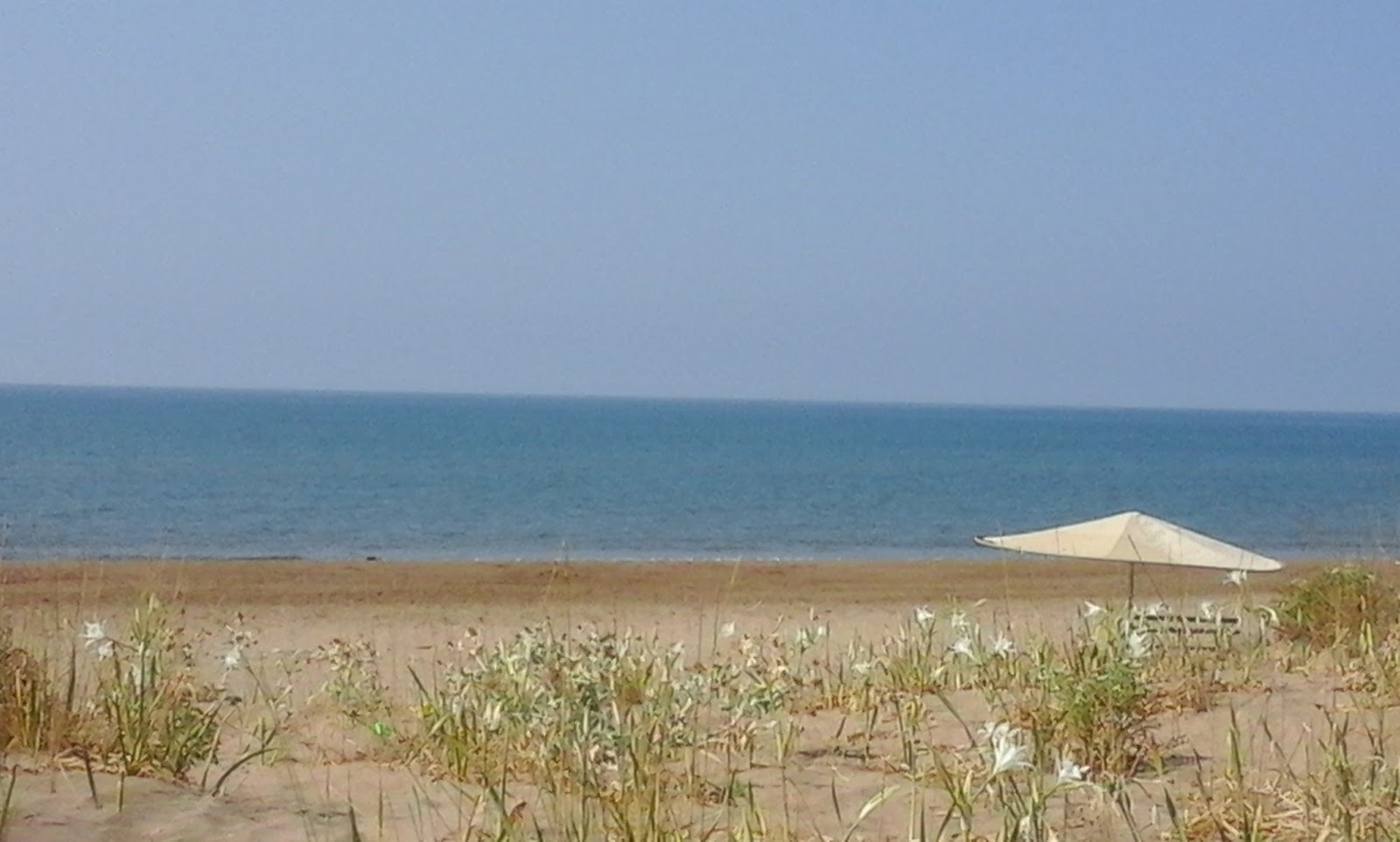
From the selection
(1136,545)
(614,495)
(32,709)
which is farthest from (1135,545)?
(614,495)

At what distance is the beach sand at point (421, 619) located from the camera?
510 cm

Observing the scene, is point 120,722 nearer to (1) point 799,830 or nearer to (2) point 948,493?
(1) point 799,830

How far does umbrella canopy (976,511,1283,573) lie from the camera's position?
11.0 meters

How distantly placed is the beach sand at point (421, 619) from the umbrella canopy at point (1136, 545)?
31cm

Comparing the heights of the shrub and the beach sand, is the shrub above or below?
above

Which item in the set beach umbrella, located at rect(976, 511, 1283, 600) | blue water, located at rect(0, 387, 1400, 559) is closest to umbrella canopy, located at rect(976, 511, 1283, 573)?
beach umbrella, located at rect(976, 511, 1283, 600)

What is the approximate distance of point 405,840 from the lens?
193 inches

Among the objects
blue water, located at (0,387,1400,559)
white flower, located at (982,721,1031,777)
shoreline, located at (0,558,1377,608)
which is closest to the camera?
white flower, located at (982,721,1031,777)

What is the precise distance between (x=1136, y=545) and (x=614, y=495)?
122 feet

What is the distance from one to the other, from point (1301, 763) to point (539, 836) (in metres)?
3.20

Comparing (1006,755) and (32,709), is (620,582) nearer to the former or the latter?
(32,709)

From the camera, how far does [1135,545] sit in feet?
36.1

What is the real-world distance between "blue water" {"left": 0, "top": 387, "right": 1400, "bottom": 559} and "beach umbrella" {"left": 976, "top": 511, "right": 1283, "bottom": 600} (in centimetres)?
139

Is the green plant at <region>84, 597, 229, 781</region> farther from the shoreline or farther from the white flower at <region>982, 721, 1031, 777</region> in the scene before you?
the shoreline
